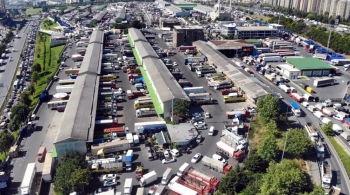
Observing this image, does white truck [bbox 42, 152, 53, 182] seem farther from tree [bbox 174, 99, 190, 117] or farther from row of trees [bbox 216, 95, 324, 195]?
row of trees [bbox 216, 95, 324, 195]

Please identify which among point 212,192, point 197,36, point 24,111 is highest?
point 197,36

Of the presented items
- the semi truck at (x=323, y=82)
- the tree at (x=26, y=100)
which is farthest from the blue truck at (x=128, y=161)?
the semi truck at (x=323, y=82)

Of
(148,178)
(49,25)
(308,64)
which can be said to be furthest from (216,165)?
(49,25)

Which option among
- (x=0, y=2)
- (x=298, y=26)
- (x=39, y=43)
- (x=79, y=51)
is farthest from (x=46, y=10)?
(x=298, y=26)

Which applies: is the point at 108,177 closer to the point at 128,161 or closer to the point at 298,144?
the point at 128,161

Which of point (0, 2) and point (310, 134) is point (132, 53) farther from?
point (0, 2)
